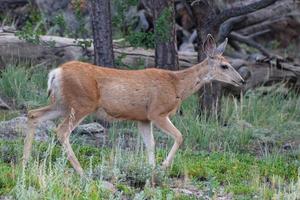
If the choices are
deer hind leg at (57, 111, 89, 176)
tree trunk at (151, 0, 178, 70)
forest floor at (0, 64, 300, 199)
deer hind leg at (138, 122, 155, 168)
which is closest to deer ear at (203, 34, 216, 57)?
forest floor at (0, 64, 300, 199)

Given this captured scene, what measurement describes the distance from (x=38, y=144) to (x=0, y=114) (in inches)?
105

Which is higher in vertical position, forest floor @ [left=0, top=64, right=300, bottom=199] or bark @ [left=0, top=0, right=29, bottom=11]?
bark @ [left=0, top=0, right=29, bottom=11]

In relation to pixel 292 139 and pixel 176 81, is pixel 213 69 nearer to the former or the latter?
pixel 176 81

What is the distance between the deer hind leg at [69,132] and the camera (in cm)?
938

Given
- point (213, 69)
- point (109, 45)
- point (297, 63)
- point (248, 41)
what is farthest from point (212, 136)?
point (248, 41)

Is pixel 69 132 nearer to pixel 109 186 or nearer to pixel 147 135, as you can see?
pixel 147 135

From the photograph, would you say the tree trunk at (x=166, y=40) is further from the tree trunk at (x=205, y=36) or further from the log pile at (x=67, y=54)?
the log pile at (x=67, y=54)

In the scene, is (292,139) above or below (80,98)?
below

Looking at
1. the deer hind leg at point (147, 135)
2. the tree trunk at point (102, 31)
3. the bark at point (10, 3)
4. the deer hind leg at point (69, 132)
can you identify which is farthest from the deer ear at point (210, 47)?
the bark at point (10, 3)

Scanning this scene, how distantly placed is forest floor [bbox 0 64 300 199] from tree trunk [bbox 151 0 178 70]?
84 cm

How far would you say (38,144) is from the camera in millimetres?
10406

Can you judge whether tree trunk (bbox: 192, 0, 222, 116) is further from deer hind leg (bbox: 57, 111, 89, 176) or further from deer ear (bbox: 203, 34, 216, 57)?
deer hind leg (bbox: 57, 111, 89, 176)

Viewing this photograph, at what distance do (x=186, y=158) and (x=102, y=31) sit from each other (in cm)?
→ 320

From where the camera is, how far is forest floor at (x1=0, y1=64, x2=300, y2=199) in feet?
25.8
